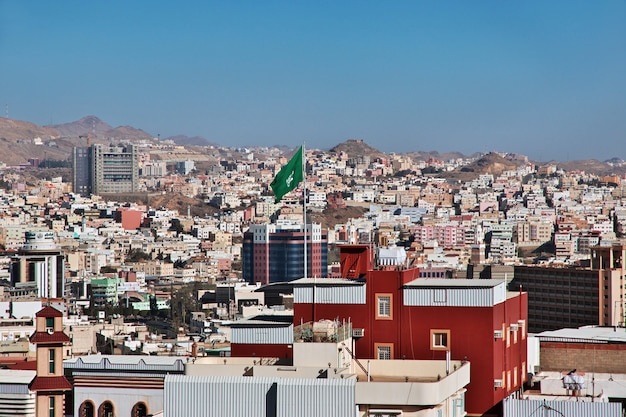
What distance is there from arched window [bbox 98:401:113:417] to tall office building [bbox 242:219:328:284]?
51286mm

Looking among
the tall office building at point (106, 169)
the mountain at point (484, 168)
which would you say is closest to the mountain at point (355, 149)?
the mountain at point (484, 168)

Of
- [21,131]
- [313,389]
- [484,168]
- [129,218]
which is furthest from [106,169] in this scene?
[313,389]

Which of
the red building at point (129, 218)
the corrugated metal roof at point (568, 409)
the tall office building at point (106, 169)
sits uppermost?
the tall office building at point (106, 169)

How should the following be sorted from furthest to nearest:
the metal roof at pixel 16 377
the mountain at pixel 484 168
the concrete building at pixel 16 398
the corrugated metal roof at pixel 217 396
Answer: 1. the mountain at pixel 484 168
2. the metal roof at pixel 16 377
3. the concrete building at pixel 16 398
4. the corrugated metal roof at pixel 217 396

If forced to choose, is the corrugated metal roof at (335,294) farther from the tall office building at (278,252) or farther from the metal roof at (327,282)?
the tall office building at (278,252)

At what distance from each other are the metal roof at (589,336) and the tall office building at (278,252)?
167 feet

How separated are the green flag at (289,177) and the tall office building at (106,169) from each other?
351 ft

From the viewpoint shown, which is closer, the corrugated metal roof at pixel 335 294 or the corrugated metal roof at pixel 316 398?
the corrugated metal roof at pixel 316 398

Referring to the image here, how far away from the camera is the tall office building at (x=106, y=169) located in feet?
399

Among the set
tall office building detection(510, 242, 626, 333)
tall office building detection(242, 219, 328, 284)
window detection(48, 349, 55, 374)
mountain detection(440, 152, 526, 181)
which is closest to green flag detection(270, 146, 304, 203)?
window detection(48, 349, 55, 374)

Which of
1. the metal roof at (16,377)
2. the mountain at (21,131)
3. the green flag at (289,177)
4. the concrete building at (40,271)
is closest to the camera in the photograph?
the green flag at (289,177)

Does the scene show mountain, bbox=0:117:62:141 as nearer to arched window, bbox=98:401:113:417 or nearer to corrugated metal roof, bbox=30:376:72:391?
arched window, bbox=98:401:113:417

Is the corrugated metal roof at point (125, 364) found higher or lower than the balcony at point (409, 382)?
lower

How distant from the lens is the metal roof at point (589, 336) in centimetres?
1456
